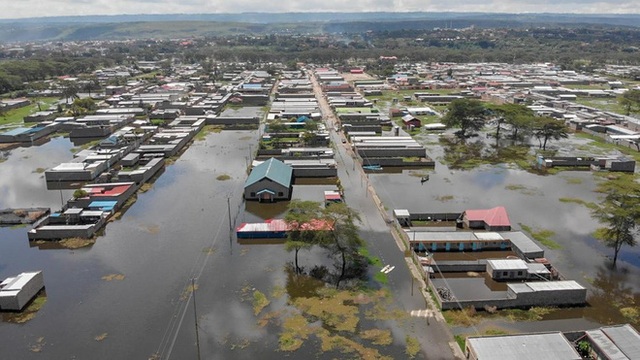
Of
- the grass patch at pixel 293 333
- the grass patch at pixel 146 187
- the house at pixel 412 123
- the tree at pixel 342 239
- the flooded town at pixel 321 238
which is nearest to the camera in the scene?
the grass patch at pixel 293 333

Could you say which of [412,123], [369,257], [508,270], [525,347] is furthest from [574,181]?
[525,347]

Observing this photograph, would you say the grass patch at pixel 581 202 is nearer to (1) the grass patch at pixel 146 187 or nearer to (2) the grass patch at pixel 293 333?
(2) the grass patch at pixel 293 333

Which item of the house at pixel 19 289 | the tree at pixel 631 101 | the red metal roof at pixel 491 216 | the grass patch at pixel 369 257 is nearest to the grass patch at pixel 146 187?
the house at pixel 19 289

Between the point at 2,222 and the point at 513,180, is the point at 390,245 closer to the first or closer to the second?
the point at 513,180

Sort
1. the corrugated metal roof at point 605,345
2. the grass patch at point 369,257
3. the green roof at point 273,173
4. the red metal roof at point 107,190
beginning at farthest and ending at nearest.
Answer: the green roof at point 273,173 → the red metal roof at point 107,190 → the grass patch at point 369,257 → the corrugated metal roof at point 605,345

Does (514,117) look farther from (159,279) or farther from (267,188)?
(159,279)
